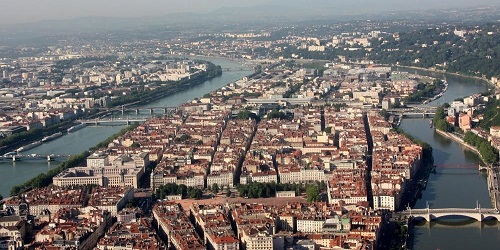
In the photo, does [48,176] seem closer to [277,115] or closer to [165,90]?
[277,115]

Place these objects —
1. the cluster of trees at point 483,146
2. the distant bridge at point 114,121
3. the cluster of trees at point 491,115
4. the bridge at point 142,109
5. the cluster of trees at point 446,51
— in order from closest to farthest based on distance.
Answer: the cluster of trees at point 483,146 → the cluster of trees at point 491,115 → the distant bridge at point 114,121 → the bridge at point 142,109 → the cluster of trees at point 446,51

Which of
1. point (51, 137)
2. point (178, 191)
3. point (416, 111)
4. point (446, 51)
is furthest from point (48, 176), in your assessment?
point (446, 51)

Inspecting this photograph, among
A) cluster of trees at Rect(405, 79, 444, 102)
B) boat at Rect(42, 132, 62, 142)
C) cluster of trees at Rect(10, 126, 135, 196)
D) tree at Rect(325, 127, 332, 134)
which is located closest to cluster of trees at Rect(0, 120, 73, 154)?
boat at Rect(42, 132, 62, 142)

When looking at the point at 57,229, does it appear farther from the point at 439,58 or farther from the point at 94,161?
the point at 439,58

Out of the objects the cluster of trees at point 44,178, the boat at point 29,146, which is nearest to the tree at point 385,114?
the cluster of trees at point 44,178

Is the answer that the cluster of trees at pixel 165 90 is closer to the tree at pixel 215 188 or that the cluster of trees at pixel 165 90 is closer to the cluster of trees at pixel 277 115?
the cluster of trees at pixel 277 115

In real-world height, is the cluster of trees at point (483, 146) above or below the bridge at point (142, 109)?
above
